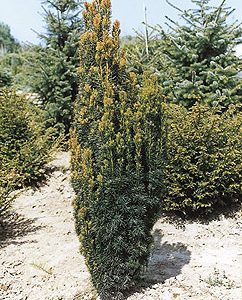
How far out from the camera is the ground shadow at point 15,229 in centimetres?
450

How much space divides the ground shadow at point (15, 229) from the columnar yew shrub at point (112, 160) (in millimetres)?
1663

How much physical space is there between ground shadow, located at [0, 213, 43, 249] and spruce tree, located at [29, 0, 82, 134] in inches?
100

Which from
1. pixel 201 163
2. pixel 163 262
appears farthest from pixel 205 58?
pixel 163 262

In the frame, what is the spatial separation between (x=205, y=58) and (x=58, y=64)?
269cm

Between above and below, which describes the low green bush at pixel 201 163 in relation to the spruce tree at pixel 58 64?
below

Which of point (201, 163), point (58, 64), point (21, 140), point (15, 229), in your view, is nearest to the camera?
point (201, 163)

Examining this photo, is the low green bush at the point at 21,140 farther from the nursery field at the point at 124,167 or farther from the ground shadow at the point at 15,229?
the ground shadow at the point at 15,229

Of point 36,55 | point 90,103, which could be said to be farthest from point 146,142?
point 36,55

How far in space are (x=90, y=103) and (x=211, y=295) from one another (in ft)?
5.56

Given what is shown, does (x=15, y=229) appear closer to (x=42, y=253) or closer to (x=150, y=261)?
(x=42, y=253)

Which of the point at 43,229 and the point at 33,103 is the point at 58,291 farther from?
the point at 33,103

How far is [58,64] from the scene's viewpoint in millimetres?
7398

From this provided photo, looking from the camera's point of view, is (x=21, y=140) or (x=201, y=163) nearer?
(x=201, y=163)

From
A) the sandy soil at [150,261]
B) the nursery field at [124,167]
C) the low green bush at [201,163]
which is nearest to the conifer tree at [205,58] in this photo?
the nursery field at [124,167]
